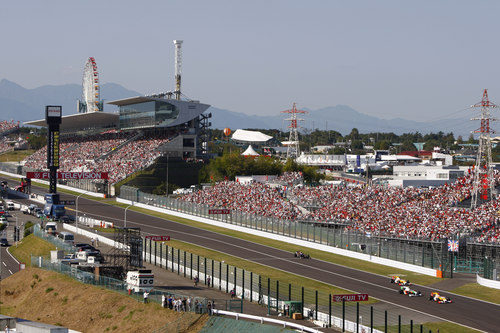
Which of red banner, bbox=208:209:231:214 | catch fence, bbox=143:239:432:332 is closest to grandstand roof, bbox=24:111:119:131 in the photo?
red banner, bbox=208:209:231:214

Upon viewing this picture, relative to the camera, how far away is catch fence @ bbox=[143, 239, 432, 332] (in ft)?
148

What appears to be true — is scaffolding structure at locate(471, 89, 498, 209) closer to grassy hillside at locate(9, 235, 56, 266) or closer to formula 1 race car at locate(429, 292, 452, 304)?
formula 1 race car at locate(429, 292, 452, 304)

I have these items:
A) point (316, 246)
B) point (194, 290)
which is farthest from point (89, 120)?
point (194, 290)

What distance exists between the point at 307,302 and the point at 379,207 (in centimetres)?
3880

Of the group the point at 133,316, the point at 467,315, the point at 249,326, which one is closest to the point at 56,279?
the point at 133,316

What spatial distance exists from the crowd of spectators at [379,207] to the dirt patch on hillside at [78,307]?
31709 millimetres

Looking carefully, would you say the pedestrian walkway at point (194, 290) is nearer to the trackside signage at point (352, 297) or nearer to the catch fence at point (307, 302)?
the catch fence at point (307, 302)

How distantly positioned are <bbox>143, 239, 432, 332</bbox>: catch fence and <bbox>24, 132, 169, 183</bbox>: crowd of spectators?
70.8m

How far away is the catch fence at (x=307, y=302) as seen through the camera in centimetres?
4507

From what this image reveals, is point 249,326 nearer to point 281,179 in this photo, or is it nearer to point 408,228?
point 408,228

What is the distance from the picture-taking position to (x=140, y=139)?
149625 millimetres

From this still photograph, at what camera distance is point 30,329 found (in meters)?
43.3

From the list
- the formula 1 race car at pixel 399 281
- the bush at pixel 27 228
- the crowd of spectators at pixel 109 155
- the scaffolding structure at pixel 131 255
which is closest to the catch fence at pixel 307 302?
the scaffolding structure at pixel 131 255

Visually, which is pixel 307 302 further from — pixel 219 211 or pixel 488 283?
pixel 219 211
